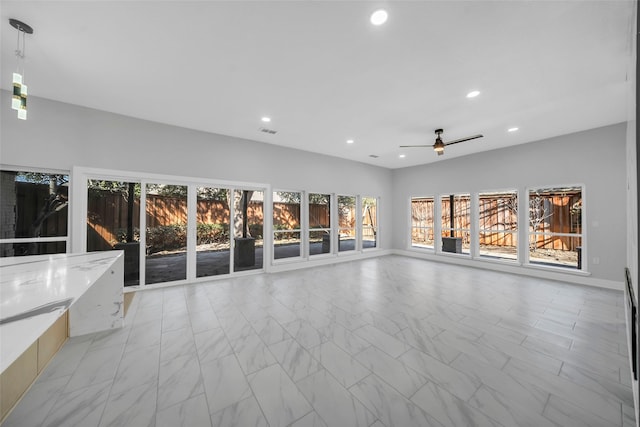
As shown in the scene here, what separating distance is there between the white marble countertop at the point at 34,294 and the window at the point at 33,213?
5.85 feet

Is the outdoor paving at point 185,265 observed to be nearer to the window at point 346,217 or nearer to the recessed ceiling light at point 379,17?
the window at point 346,217

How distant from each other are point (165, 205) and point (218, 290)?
1881 mm

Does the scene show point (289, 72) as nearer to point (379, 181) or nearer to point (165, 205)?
point (165, 205)

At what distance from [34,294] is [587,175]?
760cm

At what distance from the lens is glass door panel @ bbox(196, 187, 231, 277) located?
4750 millimetres

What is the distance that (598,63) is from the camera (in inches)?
103

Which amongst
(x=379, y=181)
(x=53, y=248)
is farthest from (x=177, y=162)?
(x=379, y=181)

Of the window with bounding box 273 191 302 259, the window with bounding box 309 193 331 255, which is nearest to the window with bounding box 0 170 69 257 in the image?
the window with bounding box 273 191 302 259

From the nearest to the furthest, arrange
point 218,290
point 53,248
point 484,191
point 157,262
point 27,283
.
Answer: point 27,283, point 53,248, point 218,290, point 157,262, point 484,191

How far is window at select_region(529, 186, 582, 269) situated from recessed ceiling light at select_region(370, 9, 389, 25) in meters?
5.53

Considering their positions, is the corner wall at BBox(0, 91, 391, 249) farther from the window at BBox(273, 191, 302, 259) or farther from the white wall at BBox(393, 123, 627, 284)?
the white wall at BBox(393, 123, 627, 284)

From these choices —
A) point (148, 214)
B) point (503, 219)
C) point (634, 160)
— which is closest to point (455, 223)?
point (503, 219)

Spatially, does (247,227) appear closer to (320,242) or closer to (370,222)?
(320,242)

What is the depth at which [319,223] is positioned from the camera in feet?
21.6
